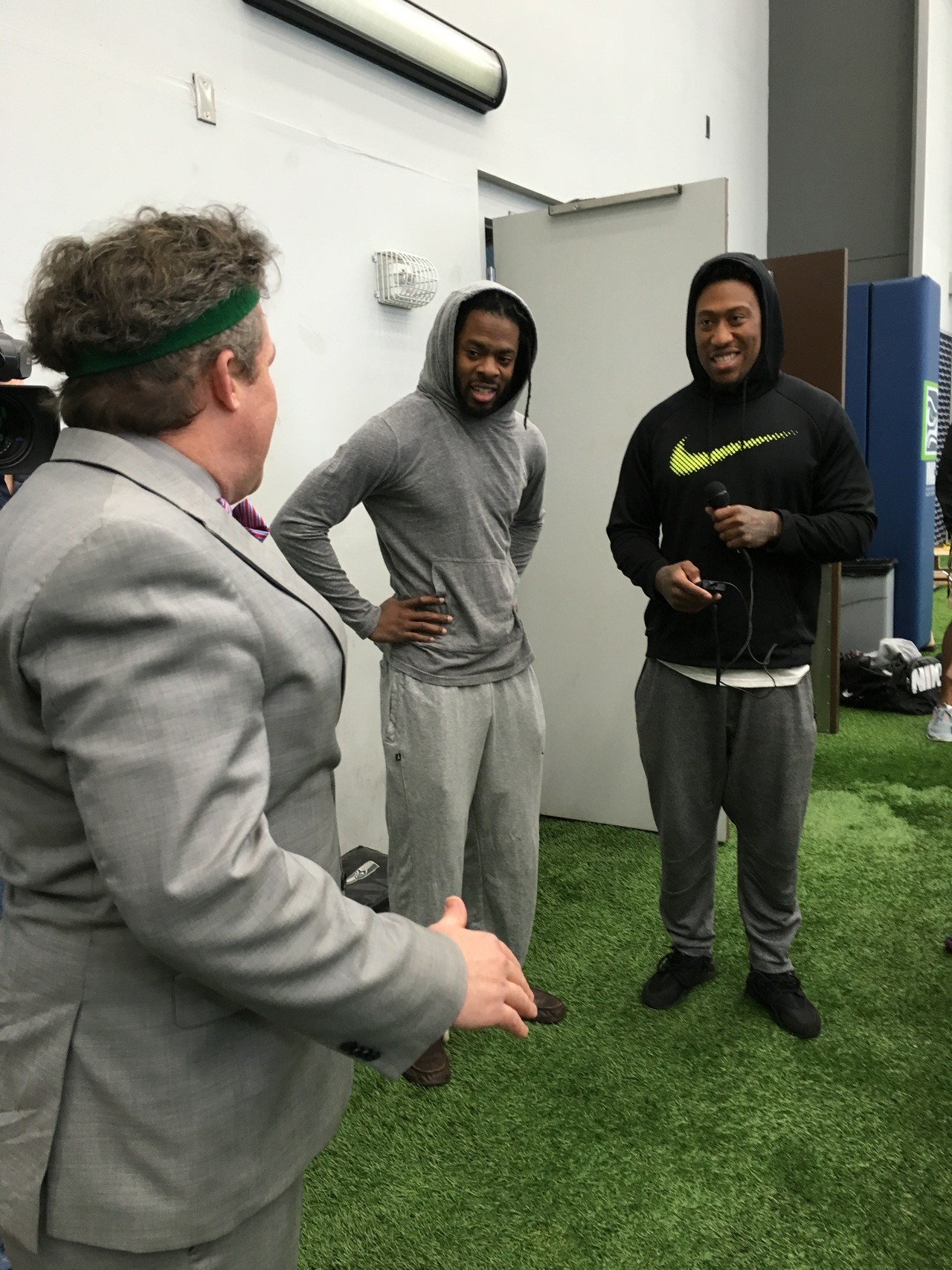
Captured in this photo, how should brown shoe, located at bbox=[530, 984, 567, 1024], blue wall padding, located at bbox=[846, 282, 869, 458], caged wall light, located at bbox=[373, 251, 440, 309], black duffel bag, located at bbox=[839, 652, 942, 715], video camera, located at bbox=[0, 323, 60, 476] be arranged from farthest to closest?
1. blue wall padding, located at bbox=[846, 282, 869, 458]
2. black duffel bag, located at bbox=[839, 652, 942, 715]
3. caged wall light, located at bbox=[373, 251, 440, 309]
4. brown shoe, located at bbox=[530, 984, 567, 1024]
5. video camera, located at bbox=[0, 323, 60, 476]

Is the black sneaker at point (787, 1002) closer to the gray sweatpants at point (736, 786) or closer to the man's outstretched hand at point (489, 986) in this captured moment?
the gray sweatpants at point (736, 786)

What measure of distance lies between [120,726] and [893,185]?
7.29m

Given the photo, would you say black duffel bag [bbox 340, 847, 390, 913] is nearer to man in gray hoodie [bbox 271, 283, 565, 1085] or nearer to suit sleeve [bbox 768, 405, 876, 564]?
man in gray hoodie [bbox 271, 283, 565, 1085]

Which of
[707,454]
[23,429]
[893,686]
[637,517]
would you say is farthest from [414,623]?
[893,686]

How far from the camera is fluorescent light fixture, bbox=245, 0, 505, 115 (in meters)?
2.41

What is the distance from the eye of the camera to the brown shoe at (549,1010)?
2209 millimetres

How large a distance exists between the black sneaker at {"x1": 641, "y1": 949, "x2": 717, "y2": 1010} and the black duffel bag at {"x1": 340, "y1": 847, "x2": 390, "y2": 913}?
70 cm

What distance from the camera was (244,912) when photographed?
0.66 meters

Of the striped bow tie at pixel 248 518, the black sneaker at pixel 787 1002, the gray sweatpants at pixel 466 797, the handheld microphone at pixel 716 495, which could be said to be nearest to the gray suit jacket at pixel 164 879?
the striped bow tie at pixel 248 518

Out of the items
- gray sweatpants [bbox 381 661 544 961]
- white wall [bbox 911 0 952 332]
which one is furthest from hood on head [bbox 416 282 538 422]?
white wall [bbox 911 0 952 332]

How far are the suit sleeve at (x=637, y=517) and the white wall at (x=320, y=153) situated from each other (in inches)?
36.4

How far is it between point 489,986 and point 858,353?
5.71 m

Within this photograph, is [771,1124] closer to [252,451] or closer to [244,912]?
[244,912]

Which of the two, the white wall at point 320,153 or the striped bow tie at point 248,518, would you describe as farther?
the white wall at point 320,153
